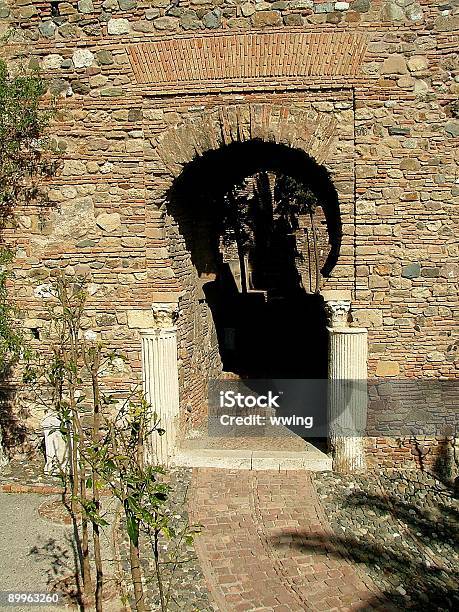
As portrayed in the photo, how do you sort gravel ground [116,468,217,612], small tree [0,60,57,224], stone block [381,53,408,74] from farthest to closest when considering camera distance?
1. small tree [0,60,57,224]
2. stone block [381,53,408,74]
3. gravel ground [116,468,217,612]

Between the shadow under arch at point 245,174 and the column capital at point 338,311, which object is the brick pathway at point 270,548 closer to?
the column capital at point 338,311

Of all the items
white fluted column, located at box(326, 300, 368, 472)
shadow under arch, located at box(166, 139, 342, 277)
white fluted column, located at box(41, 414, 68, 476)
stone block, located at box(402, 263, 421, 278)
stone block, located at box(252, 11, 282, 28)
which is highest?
stone block, located at box(252, 11, 282, 28)

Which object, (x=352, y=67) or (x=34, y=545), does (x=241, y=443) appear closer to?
(x=34, y=545)

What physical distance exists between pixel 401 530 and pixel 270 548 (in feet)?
4.30

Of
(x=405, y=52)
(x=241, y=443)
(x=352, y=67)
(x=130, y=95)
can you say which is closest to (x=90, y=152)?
(x=130, y=95)

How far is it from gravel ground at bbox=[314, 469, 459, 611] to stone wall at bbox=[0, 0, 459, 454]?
1.24 m

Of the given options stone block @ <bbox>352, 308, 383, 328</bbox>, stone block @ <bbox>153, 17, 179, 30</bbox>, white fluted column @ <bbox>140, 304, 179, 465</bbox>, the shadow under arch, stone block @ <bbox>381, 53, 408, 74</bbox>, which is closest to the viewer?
stone block @ <bbox>381, 53, 408, 74</bbox>

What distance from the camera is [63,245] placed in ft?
23.0

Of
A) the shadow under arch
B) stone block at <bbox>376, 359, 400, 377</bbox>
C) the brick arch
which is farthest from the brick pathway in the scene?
the brick arch

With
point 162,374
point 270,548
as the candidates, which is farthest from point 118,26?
point 270,548

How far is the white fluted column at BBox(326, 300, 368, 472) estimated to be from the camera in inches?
265

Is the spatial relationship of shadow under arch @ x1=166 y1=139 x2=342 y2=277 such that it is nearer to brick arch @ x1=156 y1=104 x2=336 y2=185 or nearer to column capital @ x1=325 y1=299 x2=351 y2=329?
brick arch @ x1=156 y1=104 x2=336 y2=185

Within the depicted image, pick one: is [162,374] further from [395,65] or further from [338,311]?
[395,65]

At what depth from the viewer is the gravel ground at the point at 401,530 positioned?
488cm
